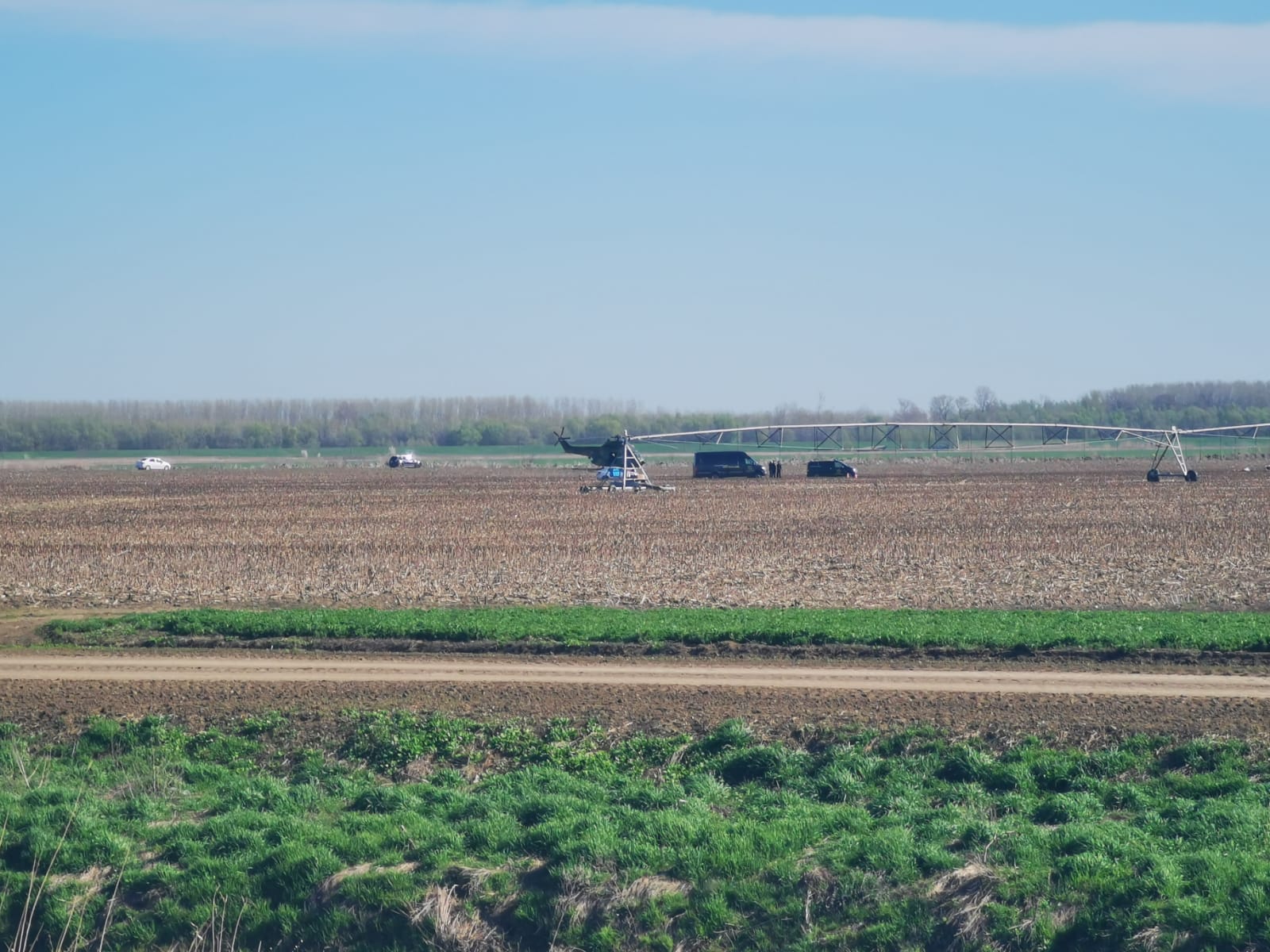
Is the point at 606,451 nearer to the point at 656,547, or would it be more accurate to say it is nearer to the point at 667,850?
the point at 656,547

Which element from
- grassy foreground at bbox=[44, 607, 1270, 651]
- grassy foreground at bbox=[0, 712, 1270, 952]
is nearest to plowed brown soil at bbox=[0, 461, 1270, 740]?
grassy foreground at bbox=[44, 607, 1270, 651]

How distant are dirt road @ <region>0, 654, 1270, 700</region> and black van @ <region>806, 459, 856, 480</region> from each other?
61437 millimetres

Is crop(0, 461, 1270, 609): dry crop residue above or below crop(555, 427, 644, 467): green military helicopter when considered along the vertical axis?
below

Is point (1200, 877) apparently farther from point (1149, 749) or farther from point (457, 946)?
point (457, 946)

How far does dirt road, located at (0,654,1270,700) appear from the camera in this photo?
16.0 meters

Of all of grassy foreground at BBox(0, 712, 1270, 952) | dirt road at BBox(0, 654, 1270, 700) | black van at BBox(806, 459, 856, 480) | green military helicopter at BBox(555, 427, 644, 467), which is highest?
green military helicopter at BBox(555, 427, 644, 467)

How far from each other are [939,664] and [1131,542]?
60.0ft

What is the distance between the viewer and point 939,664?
17.6m

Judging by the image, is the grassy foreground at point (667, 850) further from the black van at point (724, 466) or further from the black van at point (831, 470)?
the black van at point (831, 470)

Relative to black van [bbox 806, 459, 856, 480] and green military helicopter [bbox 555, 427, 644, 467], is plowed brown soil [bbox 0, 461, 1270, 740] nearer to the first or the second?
green military helicopter [bbox 555, 427, 644, 467]

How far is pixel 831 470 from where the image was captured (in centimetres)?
7981

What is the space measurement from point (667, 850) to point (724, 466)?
228 feet

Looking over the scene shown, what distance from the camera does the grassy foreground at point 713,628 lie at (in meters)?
18.7

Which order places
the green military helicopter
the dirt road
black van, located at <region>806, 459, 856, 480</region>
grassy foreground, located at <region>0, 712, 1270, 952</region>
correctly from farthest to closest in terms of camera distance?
black van, located at <region>806, 459, 856, 480</region> < the green military helicopter < the dirt road < grassy foreground, located at <region>0, 712, 1270, 952</region>
